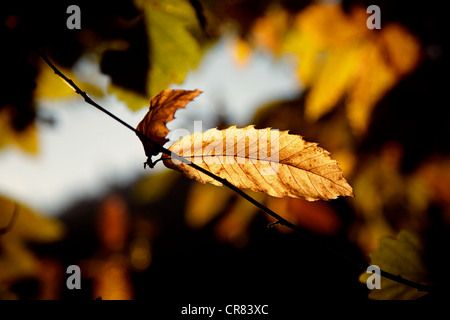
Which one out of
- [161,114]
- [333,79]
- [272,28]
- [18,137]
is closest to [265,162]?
[161,114]

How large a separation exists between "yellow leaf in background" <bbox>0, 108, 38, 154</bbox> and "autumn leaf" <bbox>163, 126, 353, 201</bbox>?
0.85 m

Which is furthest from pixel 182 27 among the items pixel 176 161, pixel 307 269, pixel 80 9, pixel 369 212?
pixel 307 269

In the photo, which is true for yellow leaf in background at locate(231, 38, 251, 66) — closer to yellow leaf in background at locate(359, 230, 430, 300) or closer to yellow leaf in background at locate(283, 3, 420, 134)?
yellow leaf in background at locate(283, 3, 420, 134)

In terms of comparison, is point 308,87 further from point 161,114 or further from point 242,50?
point 161,114

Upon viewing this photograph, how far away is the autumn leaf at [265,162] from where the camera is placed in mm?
342

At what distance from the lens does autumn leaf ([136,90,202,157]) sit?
0.38 meters

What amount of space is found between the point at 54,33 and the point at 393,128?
51.7 inches

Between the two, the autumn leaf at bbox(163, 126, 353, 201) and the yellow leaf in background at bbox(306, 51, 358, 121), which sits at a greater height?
the yellow leaf in background at bbox(306, 51, 358, 121)

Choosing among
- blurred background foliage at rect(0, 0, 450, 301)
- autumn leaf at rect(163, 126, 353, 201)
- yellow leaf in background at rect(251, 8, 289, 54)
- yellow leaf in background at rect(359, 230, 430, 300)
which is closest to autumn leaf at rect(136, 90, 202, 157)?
autumn leaf at rect(163, 126, 353, 201)

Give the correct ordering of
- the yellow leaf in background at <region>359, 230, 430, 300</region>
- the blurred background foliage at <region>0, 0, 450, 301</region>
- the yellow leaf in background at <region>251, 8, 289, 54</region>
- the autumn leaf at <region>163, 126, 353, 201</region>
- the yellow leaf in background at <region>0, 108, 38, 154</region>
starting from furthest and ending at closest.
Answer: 1. the yellow leaf in background at <region>251, 8, 289, 54</region>
2. the yellow leaf in background at <region>0, 108, 38, 154</region>
3. the blurred background foliage at <region>0, 0, 450, 301</region>
4. the yellow leaf in background at <region>359, 230, 430, 300</region>
5. the autumn leaf at <region>163, 126, 353, 201</region>

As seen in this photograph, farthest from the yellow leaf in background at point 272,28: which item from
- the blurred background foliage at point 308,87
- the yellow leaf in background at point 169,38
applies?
the yellow leaf in background at point 169,38

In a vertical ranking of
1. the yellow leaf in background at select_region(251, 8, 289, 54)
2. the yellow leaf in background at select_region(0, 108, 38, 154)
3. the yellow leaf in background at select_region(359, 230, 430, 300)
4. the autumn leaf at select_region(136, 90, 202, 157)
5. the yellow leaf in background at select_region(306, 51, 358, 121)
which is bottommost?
the yellow leaf in background at select_region(359, 230, 430, 300)

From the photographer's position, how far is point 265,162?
36 cm

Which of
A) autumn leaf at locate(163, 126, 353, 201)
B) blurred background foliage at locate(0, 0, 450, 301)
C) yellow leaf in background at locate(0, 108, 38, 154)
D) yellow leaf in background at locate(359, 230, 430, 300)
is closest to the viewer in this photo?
autumn leaf at locate(163, 126, 353, 201)
